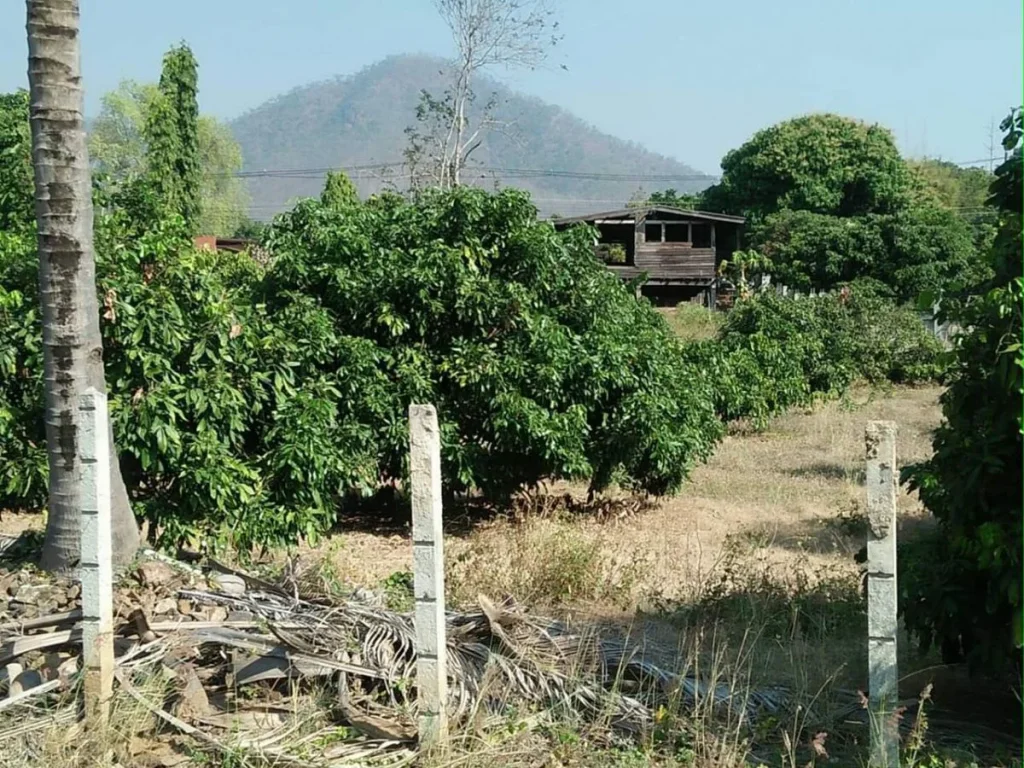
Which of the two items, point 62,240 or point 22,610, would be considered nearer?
point 22,610

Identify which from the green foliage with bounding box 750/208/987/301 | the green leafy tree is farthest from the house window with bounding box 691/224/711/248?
the green leafy tree

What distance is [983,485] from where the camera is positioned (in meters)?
4.47

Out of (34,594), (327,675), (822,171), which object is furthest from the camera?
(822,171)

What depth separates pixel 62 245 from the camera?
5.68 m

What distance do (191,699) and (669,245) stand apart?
39012mm

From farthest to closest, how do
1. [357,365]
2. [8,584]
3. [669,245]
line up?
[669,245] → [357,365] → [8,584]

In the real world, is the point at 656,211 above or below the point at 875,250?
above

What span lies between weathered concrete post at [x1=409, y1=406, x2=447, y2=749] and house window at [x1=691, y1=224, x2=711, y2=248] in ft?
132

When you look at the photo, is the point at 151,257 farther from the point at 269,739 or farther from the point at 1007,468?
the point at 1007,468

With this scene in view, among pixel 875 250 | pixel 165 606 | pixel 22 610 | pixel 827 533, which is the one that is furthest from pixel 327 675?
pixel 875 250

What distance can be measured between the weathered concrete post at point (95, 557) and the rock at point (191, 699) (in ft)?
0.94

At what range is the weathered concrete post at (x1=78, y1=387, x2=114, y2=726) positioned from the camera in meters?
4.63

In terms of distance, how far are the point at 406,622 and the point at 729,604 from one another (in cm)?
257

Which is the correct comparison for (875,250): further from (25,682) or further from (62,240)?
(25,682)
